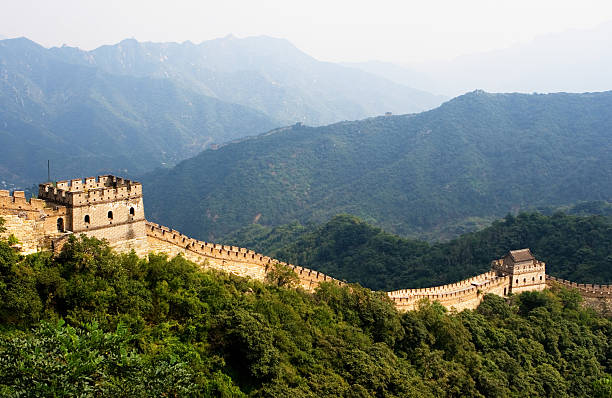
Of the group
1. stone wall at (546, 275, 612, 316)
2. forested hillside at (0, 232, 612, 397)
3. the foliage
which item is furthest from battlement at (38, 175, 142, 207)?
stone wall at (546, 275, 612, 316)

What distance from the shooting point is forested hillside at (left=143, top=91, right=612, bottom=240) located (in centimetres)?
15488

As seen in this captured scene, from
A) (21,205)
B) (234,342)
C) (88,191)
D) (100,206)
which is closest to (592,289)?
(234,342)

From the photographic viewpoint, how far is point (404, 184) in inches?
7032

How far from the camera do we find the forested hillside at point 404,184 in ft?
508

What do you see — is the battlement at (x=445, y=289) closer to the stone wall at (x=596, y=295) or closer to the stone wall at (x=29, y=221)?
the stone wall at (x=596, y=295)

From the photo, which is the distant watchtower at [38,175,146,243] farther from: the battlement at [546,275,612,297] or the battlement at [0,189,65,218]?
the battlement at [546,275,612,297]

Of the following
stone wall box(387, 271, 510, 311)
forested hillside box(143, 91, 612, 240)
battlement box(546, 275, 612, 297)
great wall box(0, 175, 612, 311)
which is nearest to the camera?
great wall box(0, 175, 612, 311)

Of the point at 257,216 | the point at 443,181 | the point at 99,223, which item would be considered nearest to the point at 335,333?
the point at 99,223

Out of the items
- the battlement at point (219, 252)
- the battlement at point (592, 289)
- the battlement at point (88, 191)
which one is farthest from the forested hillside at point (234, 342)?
the battlement at point (592, 289)

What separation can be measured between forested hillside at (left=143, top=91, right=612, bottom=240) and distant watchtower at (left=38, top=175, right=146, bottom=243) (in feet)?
373

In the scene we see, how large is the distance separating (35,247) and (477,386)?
88.1ft

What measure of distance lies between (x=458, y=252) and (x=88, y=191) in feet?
196

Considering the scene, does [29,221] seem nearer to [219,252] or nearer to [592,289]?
[219,252]

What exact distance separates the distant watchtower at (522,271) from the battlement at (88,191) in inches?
1357
